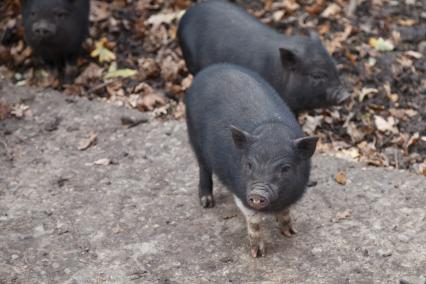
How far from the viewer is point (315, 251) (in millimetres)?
5695

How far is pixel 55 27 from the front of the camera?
319 inches

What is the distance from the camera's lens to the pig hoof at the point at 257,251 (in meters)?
5.63

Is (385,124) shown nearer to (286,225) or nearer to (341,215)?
(341,215)

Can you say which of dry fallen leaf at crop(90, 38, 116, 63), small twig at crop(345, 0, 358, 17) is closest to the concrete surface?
dry fallen leaf at crop(90, 38, 116, 63)

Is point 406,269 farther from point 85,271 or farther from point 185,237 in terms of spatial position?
point 85,271

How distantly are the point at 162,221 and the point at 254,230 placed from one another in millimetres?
919

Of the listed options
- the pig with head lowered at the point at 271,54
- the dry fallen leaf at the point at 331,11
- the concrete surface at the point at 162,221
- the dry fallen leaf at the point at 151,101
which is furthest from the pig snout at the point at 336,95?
the dry fallen leaf at the point at 331,11

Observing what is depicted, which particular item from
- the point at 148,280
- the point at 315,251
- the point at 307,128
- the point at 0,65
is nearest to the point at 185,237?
the point at 148,280

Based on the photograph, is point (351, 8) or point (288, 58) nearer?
point (288, 58)

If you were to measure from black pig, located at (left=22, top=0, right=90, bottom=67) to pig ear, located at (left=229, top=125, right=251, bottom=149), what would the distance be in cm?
356

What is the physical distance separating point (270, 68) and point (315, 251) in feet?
6.33

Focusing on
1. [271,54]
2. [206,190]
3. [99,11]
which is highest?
[271,54]

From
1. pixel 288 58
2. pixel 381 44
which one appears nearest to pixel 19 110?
pixel 288 58

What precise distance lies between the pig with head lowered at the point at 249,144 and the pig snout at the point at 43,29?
257 cm
